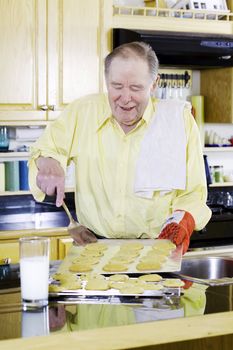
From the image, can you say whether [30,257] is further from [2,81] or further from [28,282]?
[2,81]

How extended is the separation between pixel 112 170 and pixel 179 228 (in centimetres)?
47

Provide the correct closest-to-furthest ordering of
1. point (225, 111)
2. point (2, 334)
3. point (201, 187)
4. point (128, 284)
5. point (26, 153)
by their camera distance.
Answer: point (2, 334) < point (128, 284) < point (201, 187) < point (26, 153) < point (225, 111)

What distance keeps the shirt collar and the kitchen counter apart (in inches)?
36.8

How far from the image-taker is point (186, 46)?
4023 mm

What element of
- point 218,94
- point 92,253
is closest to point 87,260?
point 92,253

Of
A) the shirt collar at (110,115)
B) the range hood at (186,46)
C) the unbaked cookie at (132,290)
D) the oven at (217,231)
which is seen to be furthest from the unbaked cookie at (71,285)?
the range hood at (186,46)

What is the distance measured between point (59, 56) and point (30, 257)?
2.47 m

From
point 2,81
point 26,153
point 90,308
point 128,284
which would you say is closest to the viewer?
point 90,308

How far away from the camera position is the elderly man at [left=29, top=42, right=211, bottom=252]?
2.45 metres

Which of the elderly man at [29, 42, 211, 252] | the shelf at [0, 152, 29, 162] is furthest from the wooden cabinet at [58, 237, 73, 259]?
the elderly man at [29, 42, 211, 252]

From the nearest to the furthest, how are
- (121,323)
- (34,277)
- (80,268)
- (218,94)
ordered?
(121,323), (34,277), (80,268), (218,94)

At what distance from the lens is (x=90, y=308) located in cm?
157

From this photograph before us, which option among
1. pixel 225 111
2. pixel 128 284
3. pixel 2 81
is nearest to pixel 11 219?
pixel 2 81

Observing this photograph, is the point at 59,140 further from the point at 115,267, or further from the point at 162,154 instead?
the point at 115,267
